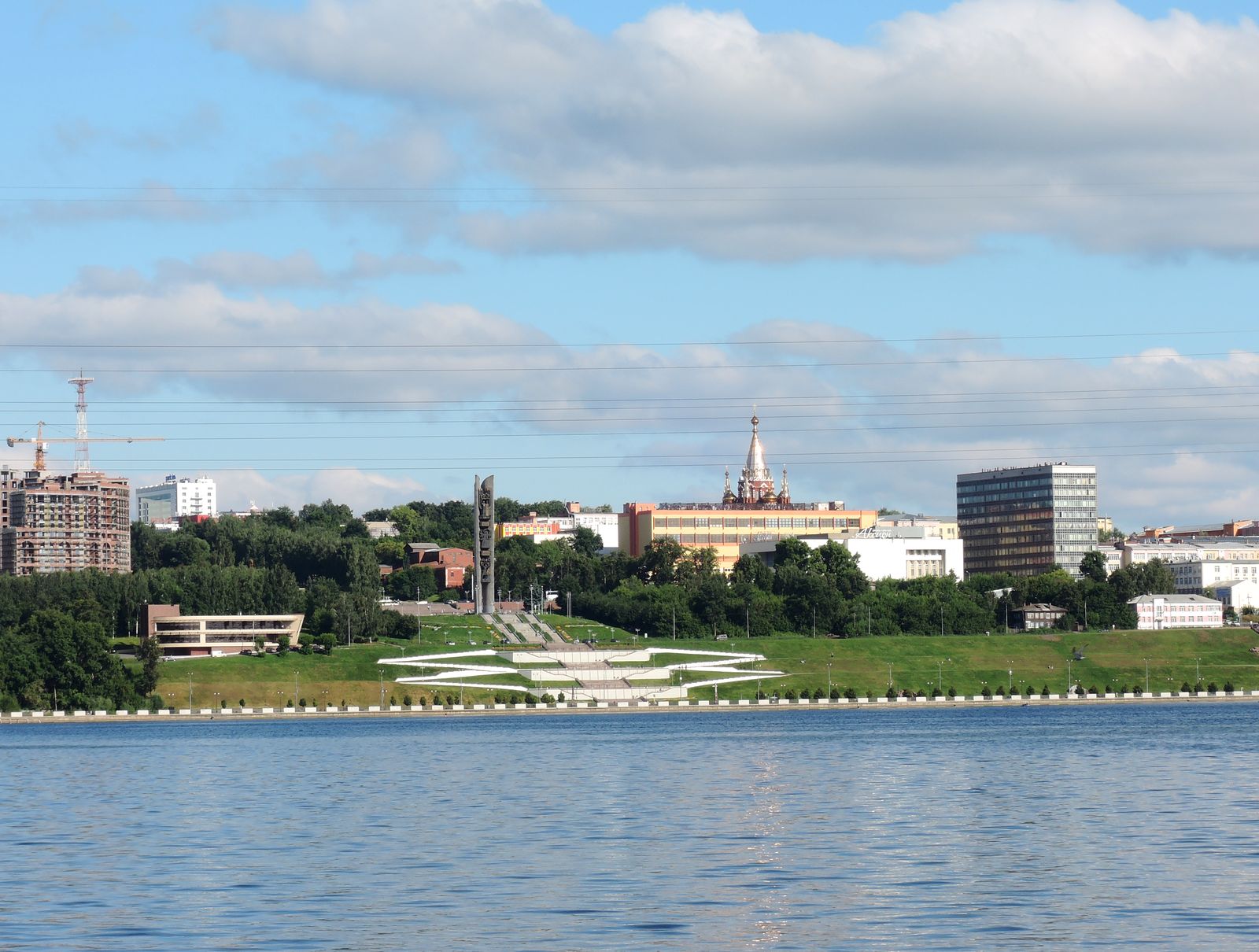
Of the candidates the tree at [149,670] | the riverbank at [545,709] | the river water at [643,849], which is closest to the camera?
the river water at [643,849]

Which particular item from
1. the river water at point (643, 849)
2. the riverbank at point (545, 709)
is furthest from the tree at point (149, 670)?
the river water at point (643, 849)

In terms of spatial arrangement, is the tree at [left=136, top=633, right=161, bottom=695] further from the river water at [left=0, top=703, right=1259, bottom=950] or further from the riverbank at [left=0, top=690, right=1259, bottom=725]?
the river water at [left=0, top=703, right=1259, bottom=950]

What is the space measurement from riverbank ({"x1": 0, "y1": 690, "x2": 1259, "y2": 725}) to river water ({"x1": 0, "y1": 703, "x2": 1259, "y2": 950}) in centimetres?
7475

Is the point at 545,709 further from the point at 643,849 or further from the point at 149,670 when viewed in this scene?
the point at 643,849

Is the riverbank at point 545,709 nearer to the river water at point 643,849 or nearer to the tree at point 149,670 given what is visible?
the tree at point 149,670

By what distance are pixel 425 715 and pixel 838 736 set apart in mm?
64834

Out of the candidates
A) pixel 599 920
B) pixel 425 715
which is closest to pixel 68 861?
pixel 599 920

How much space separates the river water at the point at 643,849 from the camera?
42.1 meters

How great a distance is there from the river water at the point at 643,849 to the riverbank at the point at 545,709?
74.8 metres

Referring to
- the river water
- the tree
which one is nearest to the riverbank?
the tree

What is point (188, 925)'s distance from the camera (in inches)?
1710

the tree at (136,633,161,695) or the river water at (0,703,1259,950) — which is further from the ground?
the tree at (136,633,161,695)

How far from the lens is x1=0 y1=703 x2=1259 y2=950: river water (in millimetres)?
42062

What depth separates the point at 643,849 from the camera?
5672 cm
